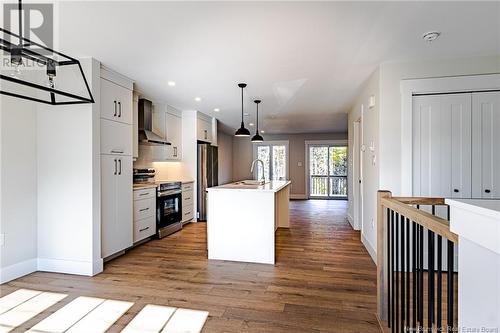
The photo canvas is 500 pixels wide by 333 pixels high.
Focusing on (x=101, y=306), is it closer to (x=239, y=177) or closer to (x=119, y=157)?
(x=119, y=157)

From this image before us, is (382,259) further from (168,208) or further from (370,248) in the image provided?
(168,208)

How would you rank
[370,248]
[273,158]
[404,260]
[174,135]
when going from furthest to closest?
[273,158], [174,135], [370,248], [404,260]

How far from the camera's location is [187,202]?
5.69m

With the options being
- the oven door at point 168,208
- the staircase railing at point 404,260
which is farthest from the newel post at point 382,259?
the oven door at point 168,208

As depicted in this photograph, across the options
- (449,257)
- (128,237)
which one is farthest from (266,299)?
(128,237)

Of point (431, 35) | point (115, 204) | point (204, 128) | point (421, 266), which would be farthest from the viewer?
point (204, 128)

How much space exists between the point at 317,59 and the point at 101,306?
3.13 metres

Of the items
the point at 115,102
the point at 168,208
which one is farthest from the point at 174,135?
the point at 115,102

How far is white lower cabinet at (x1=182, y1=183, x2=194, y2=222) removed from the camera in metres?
5.52

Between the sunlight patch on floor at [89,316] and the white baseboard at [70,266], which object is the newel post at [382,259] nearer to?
the sunlight patch on floor at [89,316]

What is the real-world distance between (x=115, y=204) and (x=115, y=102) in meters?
1.26

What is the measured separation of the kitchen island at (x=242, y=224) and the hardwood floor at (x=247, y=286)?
0.54ft

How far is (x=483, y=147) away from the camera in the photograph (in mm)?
3088

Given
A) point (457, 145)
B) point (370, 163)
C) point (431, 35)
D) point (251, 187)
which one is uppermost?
point (431, 35)
